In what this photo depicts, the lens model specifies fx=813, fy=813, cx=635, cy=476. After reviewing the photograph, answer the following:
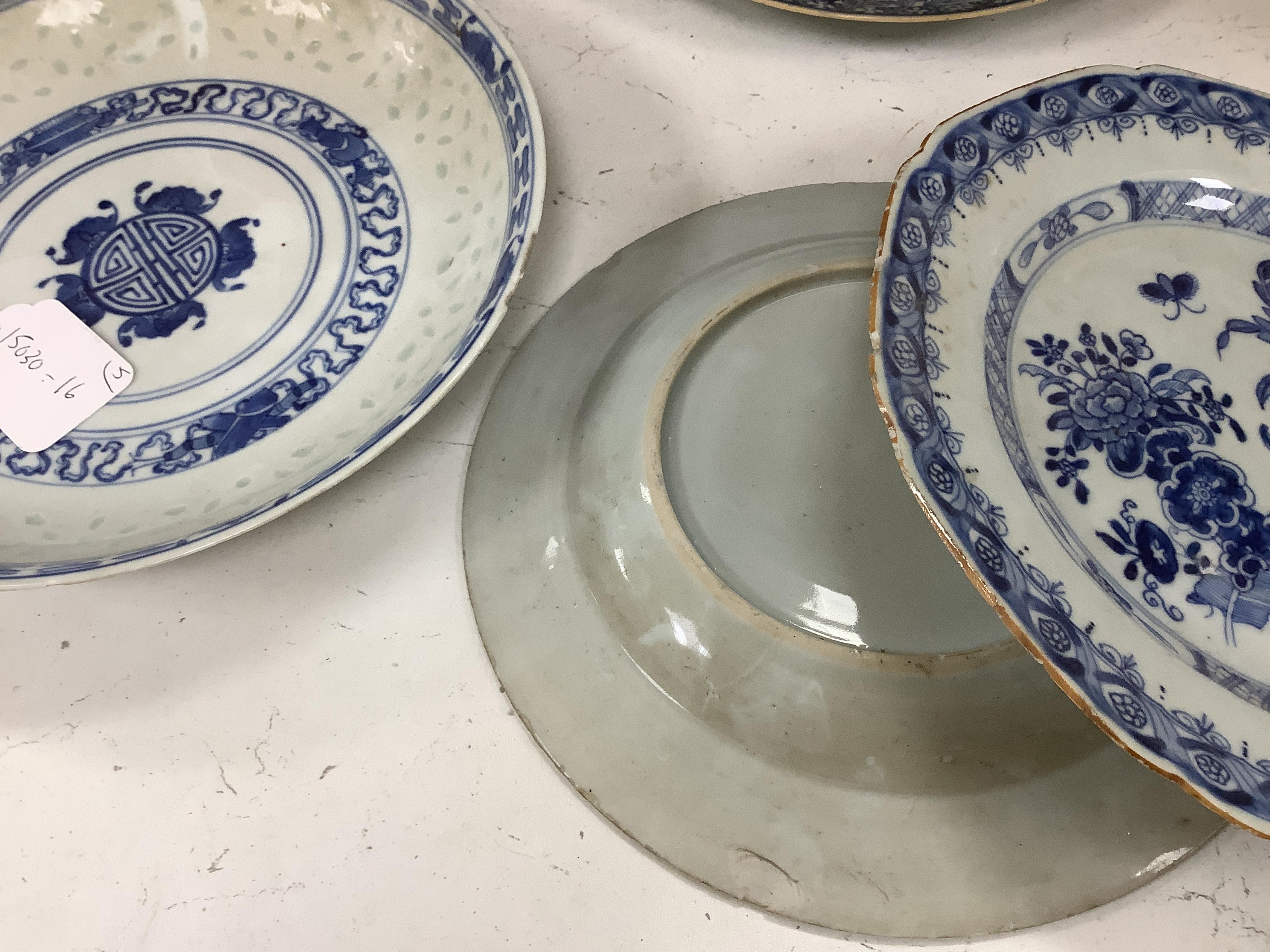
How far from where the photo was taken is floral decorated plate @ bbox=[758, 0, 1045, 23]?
65 cm

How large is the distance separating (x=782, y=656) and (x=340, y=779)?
0.26 m

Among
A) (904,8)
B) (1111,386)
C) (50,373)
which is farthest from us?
(904,8)

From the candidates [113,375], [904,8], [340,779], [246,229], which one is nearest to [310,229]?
[246,229]

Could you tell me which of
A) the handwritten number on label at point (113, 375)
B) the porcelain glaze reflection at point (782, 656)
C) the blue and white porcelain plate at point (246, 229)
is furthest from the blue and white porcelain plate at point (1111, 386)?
the handwritten number on label at point (113, 375)

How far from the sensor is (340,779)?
467 mm

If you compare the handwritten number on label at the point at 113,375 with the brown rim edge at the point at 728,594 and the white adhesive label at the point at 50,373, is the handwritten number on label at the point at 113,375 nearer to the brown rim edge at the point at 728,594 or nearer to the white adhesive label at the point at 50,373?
the white adhesive label at the point at 50,373

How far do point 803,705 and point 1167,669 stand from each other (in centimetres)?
17

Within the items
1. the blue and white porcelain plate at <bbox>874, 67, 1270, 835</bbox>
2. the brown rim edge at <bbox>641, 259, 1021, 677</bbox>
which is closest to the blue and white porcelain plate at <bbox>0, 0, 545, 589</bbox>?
the brown rim edge at <bbox>641, 259, 1021, 677</bbox>

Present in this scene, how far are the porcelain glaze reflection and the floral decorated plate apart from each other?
0.90 feet

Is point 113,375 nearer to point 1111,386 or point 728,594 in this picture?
point 728,594

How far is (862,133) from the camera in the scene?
669mm

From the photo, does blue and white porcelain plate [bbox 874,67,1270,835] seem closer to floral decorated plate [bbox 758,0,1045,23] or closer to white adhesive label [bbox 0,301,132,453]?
floral decorated plate [bbox 758,0,1045,23]

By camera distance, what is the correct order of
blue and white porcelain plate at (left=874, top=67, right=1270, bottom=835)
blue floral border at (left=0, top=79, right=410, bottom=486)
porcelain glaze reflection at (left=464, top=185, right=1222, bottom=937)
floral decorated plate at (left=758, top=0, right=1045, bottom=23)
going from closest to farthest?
blue and white porcelain plate at (left=874, top=67, right=1270, bottom=835)
porcelain glaze reflection at (left=464, top=185, right=1222, bottom=937)
blue floral border at (left=0, top=79, right=410, bottom=486)
floral decorated plate at (left=758, top=0, right=1045, bottom=23)

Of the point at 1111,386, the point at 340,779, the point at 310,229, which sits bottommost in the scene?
the point at 340,779
